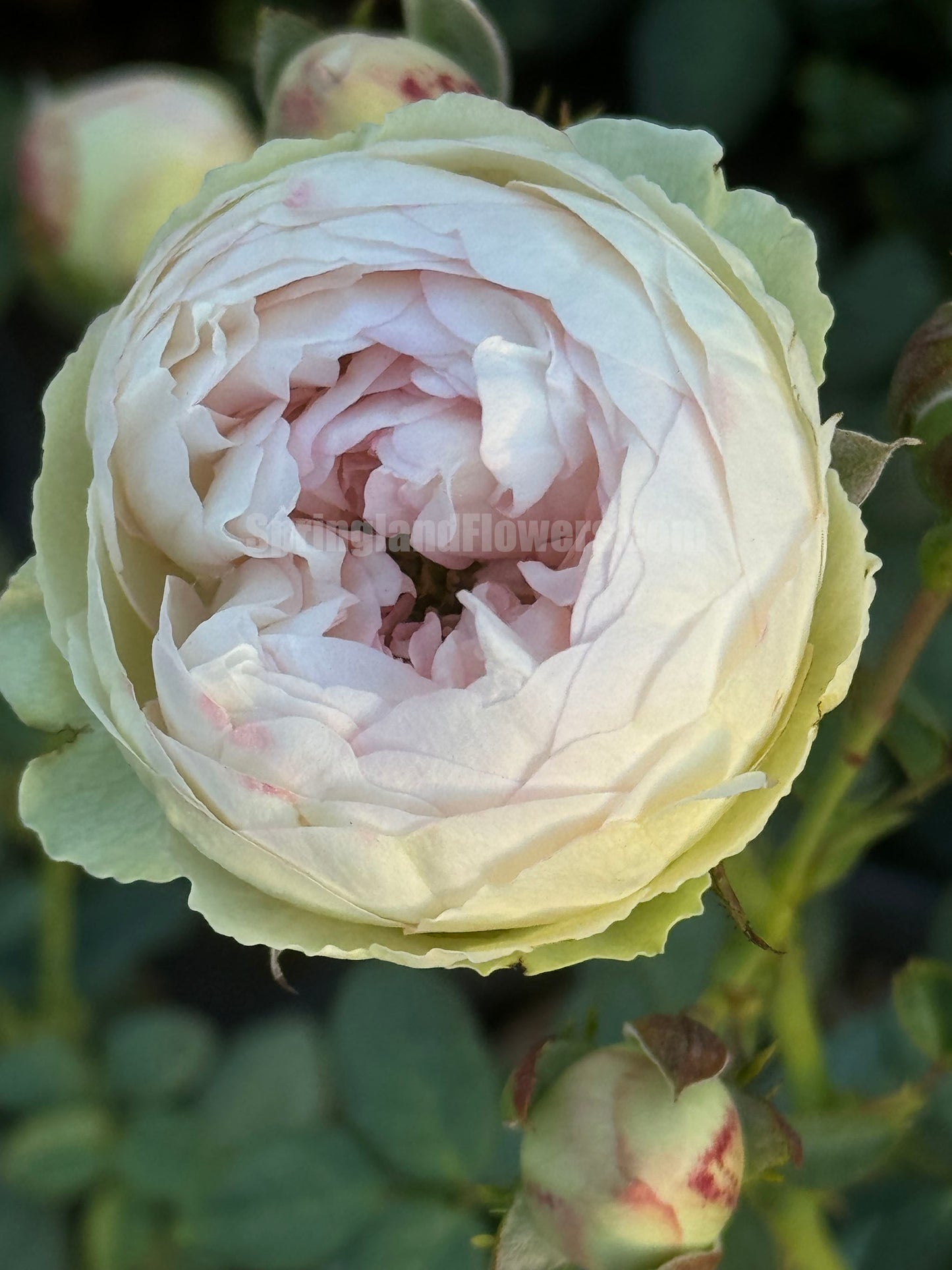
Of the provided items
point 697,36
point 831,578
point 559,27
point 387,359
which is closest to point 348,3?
point 559,27

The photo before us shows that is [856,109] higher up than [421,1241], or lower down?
higher up

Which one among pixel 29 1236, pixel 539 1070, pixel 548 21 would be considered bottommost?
pixel 29 1236

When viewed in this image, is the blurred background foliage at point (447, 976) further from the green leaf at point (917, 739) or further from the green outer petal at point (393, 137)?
the green outer petal at point (393, 137)

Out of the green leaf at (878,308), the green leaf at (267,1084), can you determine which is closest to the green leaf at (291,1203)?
the green leaf at (267,1084)

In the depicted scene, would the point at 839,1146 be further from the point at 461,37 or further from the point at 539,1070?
the point at 461,37

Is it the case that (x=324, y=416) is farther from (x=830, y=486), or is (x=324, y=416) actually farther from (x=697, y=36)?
(x=697, y=36)

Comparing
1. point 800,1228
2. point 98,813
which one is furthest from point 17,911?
point 800,1228

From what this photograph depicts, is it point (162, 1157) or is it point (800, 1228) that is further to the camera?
point (162, 1157)

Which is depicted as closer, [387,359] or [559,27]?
[387,359]
